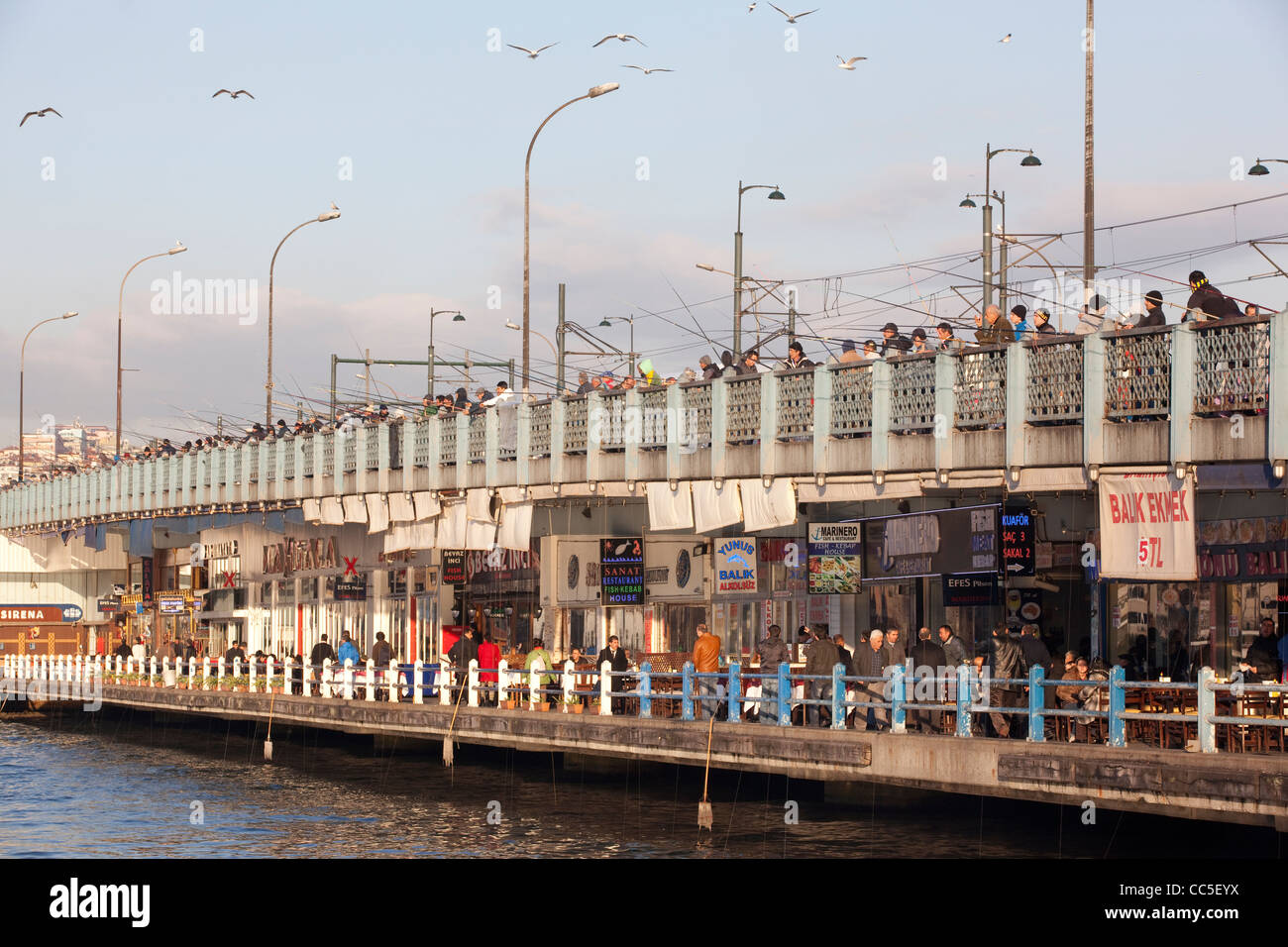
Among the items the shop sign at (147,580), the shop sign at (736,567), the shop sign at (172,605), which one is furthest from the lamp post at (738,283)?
the shop sign at (147,580)

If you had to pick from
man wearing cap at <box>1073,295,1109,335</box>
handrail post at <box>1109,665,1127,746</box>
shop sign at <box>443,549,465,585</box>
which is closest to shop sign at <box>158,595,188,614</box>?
shop sign at <box>443,549,465,585</box>

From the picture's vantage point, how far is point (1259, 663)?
22703mm

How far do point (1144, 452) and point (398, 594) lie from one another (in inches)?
1250

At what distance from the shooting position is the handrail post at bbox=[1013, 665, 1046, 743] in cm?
2189

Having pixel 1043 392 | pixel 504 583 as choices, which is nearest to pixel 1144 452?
pixel 1043 392

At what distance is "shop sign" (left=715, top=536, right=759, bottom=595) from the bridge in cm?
395

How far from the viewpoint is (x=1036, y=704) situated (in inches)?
869

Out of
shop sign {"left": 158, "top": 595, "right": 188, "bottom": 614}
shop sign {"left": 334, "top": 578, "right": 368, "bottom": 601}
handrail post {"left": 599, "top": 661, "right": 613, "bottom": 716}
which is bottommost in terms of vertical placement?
handrail post {"left": 599, "top": 661, "right": 613, "bottom": 716}

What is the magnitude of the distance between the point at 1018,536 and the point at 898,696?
5.76 meters

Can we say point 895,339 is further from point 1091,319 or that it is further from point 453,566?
point 453,566

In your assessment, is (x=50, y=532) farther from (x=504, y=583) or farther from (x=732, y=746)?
(x=732, y=746)

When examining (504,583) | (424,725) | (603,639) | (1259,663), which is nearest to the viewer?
(1259,663)

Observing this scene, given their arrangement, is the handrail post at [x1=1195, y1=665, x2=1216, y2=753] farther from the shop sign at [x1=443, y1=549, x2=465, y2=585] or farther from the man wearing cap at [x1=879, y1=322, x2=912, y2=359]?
the shop sign at [x1=443, y1=549, x2=465, y2=585]

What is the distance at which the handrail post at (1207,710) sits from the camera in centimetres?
1983
